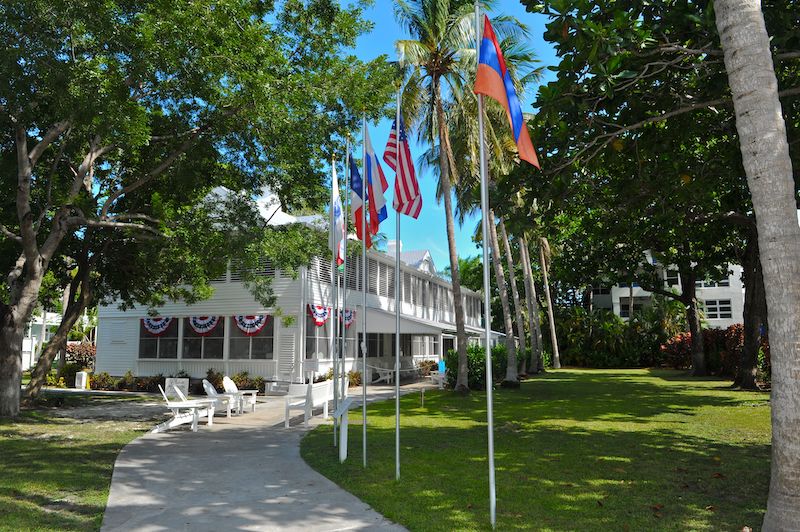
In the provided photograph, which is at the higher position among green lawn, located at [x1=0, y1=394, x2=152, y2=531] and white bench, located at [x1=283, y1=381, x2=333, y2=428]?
white bench, located at [x1=283, y1=381, x2=333, y2=428]

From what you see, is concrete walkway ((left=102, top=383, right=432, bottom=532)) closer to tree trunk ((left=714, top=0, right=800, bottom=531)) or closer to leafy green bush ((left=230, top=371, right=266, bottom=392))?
tree trunk ((left=714, top=0, right=800, bottom=531))

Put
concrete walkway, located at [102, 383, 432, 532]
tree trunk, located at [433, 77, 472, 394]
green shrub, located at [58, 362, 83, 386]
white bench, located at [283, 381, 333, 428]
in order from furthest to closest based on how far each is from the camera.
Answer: green shrub, located at [58, 362, 83, 386], tree trunk, located at [433, 77, 472, 394], white bench, located at [283, 381, 333, 428], concrete walkway, located at [102, 383, 432, 532]

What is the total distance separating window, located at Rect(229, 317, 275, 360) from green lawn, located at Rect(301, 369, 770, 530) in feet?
28.9

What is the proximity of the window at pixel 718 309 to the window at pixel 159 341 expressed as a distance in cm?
3999

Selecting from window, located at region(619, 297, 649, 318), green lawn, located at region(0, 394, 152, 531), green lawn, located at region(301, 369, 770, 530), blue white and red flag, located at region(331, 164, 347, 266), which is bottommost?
green lawn, located at region(301, 369, 770, 530)

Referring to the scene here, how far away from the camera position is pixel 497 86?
5.77 m

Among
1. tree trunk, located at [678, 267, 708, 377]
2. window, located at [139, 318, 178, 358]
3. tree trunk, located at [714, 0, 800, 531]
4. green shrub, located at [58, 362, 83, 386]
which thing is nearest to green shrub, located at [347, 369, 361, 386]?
window, located at [139, 318, 178, 358]

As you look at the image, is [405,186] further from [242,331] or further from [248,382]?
[242,331]

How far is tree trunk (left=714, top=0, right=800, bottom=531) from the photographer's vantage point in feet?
14.9

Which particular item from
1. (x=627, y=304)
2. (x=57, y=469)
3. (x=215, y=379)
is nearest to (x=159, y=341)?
(x=215, y=379)

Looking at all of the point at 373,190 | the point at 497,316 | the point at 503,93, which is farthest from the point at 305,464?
the point at 497,316

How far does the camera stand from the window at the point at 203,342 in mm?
22897

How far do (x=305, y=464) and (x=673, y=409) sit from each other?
1017 cm

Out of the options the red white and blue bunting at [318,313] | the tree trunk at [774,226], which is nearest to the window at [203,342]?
the red white and blue bunting at [318,313]
